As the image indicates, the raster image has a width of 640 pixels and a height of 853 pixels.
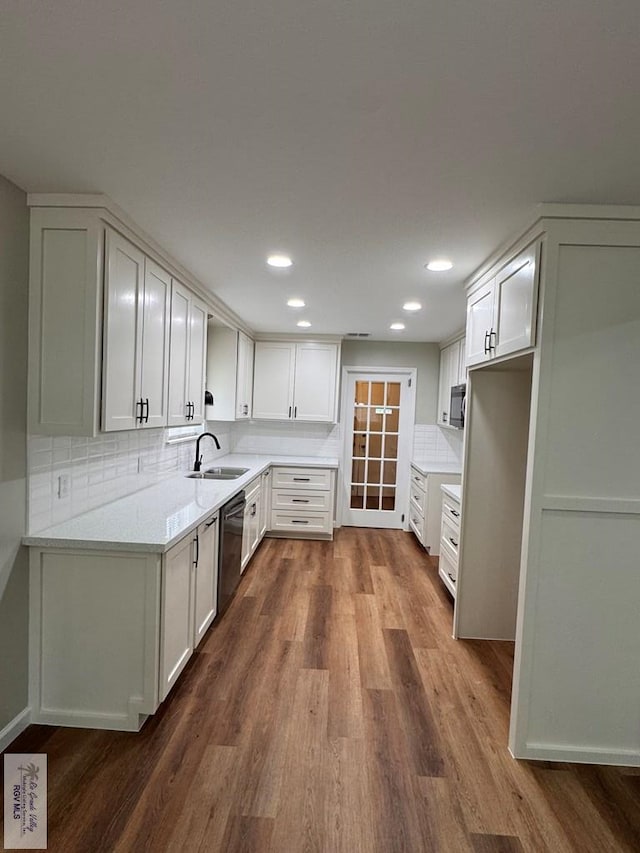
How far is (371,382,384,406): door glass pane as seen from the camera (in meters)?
5.51

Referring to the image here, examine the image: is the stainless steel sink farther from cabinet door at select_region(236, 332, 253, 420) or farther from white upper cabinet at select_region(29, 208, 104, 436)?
white upper cabinet at select_region(29, 208, 104, 436)

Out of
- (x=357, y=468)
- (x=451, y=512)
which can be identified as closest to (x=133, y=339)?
(x=451, y=512)

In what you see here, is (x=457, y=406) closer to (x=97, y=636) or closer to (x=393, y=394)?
(x=393, y=394)

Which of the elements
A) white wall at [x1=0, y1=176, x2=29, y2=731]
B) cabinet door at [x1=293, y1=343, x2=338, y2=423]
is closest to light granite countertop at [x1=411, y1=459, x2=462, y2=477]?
cabinet door at [x1=293, y1=343, x2=338, y2=423]

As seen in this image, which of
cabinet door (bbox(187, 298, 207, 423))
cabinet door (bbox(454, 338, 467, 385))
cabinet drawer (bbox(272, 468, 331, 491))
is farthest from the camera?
cabinet drawer (bbox(272, 468, 331, 491))

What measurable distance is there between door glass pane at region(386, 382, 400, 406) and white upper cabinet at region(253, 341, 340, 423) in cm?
78

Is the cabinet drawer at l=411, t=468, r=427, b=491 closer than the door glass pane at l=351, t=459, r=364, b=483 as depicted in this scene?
Yes

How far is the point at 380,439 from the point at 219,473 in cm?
224

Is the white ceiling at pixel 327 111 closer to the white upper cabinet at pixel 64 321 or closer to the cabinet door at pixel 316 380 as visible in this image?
the white upper cabinet at pixel 64 321

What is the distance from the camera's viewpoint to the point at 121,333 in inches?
83.8

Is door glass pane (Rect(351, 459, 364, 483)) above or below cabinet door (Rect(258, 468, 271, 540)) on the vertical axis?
above

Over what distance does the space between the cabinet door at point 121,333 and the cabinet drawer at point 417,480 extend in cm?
322

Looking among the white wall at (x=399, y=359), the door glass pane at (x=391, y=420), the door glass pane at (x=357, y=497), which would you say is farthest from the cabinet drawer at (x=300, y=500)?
the white wall at (x=399, y=359)

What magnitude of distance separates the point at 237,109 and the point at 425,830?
8.18 ft
